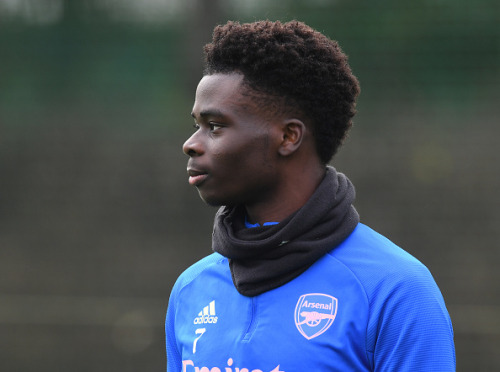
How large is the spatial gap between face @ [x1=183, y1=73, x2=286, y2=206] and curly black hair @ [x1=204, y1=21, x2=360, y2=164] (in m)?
0.06

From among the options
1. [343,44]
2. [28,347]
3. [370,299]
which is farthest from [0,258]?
[370,299]

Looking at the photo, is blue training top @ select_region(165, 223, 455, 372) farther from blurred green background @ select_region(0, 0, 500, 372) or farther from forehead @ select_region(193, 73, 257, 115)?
blurred green background @ select_region(0, 0, 500, 372)

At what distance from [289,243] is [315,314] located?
219mm

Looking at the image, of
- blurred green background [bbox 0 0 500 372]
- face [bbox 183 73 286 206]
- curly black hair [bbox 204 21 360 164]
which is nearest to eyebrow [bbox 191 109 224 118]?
face [bbox 183 73 286 206]

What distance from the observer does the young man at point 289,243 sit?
2.05m

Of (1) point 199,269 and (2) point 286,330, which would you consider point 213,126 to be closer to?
(1) point 199,269

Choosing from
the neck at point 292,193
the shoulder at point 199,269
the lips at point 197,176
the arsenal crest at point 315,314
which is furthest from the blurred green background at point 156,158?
the arsenal crest at point 315,314

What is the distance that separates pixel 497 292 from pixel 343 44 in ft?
8.93

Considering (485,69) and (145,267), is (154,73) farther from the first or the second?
(485,69)

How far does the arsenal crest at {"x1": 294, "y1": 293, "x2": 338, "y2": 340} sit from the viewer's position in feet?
6.89

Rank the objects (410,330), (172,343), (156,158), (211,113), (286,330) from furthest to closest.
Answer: (156,158), (172,343), (211,113), (286,330), (410,330)

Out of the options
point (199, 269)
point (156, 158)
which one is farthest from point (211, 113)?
point (156, 158)

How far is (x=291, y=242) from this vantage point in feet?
7.27

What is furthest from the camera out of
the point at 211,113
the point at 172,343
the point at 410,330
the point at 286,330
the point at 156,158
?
the point at 156,158
